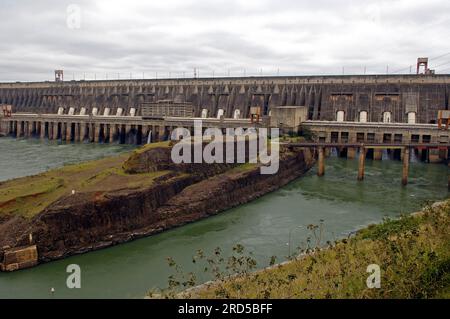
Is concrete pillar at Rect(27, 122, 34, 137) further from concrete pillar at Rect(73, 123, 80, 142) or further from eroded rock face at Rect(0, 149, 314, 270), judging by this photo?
eroded rock face at Rect(0, 149, 314, 270)

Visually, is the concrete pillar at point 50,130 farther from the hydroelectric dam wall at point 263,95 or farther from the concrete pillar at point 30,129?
the hydroelectric dam wall at point 263,95

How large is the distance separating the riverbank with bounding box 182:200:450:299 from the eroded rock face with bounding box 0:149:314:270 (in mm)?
8722

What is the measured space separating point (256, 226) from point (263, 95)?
39.0 meters

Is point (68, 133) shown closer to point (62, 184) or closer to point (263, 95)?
point (263, 95)

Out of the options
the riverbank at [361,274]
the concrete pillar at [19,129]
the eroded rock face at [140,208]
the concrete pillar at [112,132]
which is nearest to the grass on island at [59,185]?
the eroded rock face at [140,208]

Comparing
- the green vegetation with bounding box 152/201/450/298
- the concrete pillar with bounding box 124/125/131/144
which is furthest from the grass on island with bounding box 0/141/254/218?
the concrete pillar with bounding box 124/125/131/144

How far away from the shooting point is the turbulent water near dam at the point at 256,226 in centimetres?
1583

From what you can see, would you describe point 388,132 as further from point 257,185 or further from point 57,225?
point 57,225

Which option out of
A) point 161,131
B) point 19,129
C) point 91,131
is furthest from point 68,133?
point 161,131

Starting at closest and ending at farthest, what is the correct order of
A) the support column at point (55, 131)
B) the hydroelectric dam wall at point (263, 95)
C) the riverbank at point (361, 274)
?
the riverbank at point (361, 274)
the hydroelectric dam wall at point (263, 95)
the support column at point (55, 131)

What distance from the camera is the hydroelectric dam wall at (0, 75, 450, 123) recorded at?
Result: 49.2 metres

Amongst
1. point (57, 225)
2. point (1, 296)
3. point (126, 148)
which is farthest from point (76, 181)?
point (126, 148)

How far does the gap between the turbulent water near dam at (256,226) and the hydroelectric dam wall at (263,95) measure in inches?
436

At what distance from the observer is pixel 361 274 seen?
1110 cm
